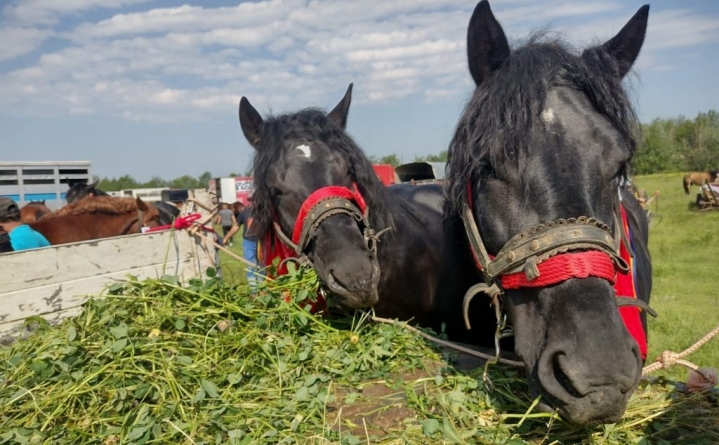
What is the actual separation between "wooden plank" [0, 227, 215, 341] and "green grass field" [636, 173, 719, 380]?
521 cm

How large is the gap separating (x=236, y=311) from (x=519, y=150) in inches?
64.9

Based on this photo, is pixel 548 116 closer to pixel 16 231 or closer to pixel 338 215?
pixel 338 215

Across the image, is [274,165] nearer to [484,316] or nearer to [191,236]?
[191,236]

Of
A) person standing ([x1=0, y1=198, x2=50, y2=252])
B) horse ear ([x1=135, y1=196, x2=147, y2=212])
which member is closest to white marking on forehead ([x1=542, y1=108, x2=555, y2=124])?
person standing ([x1=0, y1=198, x2=50, y2=252])

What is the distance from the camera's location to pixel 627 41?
2.39 metres

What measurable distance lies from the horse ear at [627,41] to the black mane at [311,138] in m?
2.01

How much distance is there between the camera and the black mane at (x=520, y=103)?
78.9 inches

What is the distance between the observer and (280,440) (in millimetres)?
1895

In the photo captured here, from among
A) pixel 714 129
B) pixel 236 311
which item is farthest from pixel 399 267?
pixel 714 129

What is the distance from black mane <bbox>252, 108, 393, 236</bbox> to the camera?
12.8ft

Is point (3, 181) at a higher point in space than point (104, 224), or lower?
higher

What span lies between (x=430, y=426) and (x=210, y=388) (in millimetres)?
943

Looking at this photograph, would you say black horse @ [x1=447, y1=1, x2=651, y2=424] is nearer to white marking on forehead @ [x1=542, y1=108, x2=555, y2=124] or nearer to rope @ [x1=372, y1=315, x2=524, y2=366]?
white marking on forehead @ [x1=542, y1=108, x2=555, y2=124]

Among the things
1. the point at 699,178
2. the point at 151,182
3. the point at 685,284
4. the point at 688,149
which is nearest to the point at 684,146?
the point at 688,149
